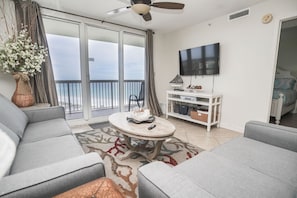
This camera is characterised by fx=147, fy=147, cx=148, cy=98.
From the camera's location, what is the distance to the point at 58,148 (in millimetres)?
1267

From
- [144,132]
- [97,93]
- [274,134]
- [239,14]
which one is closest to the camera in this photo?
[274,134]

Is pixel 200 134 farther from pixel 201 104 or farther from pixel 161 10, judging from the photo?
pixel 161 10

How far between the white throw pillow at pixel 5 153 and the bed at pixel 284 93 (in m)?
4.33

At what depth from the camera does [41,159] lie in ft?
3.64

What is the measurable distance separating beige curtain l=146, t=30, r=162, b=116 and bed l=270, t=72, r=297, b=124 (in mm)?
2687

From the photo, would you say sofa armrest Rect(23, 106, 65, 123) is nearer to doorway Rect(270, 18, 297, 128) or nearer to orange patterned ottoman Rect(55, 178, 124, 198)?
orange patterned ottoman Rect(55, 178, 124, 198)

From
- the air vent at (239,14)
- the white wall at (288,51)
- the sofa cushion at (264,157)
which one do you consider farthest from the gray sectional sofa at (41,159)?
the white wall at (288,51)

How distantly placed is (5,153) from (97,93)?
3378mm

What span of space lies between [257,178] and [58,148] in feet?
4.91

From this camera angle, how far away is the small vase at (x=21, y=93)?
2.16 meters

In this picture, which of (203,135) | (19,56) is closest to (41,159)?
(19,56)

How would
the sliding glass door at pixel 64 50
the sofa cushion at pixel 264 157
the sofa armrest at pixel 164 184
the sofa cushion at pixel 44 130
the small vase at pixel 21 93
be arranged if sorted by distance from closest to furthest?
the sofa armrest at pixel 164 184 → the sofa cushion at pixel 264 157 → the sofa cushion at pixel 44 130 → the small vase at pixel 21 93 → the sliding glass door at pixel 64 50

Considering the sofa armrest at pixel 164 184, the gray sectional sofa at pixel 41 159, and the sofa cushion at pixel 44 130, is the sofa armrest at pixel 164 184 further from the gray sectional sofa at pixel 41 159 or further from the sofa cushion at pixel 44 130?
the sofa cushion at pixel 44 130

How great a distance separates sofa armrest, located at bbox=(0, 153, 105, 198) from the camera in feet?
2.11
